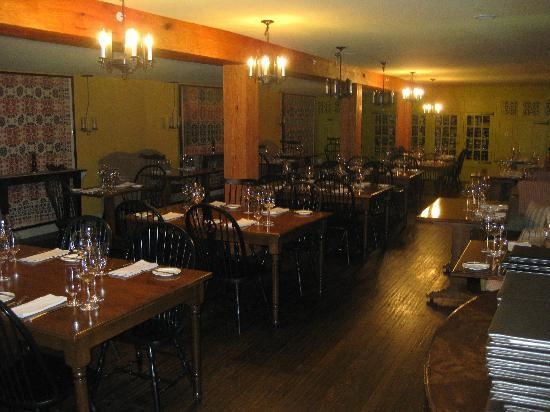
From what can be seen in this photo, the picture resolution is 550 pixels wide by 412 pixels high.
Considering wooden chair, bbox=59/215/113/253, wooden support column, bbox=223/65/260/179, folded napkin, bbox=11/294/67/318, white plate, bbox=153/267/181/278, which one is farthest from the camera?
wooden support column, bbox=223/65/260/179

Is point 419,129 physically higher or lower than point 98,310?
higher

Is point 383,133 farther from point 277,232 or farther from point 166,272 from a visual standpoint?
point 166,272

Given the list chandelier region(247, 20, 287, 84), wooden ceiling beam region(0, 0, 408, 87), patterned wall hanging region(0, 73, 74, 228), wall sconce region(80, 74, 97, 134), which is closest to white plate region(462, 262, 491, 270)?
chandelier region(247, 20, 287, 84)

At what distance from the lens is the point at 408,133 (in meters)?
13.1

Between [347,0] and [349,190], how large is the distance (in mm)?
2312

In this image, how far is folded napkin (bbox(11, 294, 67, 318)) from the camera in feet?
7.68

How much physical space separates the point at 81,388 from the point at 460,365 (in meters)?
1.54

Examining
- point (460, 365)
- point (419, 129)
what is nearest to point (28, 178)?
point (460, 365)

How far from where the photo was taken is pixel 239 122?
6.09 m

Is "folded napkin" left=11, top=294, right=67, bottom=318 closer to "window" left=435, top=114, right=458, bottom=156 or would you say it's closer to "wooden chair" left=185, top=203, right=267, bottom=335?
"wooden chair" left=185, top=203, right=267, bottom=335

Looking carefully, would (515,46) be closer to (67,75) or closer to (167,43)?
(167,43)

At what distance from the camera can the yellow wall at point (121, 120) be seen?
8758 millimetres

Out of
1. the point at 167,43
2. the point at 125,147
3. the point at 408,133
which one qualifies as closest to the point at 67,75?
the point at 125,147

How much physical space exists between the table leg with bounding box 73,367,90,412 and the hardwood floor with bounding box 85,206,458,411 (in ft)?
2.70
